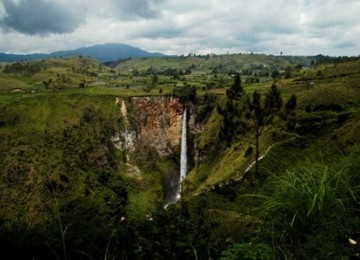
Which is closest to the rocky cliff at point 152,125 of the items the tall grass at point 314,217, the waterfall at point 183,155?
the waterfall at point 183,155

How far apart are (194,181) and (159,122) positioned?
27225mm

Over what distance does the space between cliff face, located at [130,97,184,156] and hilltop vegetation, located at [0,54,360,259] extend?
2.65 m

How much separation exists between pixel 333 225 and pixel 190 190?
203ft

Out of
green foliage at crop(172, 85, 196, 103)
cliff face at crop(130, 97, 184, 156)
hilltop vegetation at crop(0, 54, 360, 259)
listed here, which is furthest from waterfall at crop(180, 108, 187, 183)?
green foliage at crop(172, 85, 196, 103)

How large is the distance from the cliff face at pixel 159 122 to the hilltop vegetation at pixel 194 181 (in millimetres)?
2652

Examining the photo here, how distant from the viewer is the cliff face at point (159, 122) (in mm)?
93875

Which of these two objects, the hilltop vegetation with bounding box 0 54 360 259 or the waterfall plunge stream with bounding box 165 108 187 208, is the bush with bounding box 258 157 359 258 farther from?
the waterfall plunge stream with bounding box 165 108 187 208

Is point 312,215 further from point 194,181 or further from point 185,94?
point 185,94

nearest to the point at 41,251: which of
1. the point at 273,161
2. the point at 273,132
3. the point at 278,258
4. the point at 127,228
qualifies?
the point at 127,228

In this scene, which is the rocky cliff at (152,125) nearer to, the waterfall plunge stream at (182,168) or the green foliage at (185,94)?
the green foliage at (185,94)

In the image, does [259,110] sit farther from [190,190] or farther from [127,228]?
[127,228]

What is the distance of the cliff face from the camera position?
308 ft

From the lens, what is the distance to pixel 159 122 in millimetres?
94875

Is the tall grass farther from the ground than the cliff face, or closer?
farther from the ground
